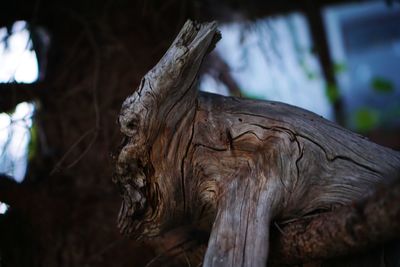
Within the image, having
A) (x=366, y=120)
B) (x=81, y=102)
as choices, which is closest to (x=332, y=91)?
(x=366, y=120)

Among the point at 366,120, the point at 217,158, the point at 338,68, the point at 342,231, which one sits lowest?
the point at 342,231

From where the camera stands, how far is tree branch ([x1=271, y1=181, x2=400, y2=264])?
0.83 m

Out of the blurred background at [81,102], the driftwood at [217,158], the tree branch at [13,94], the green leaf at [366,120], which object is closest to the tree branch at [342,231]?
the driftwood at [217,158]

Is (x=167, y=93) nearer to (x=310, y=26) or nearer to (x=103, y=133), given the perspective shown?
(x=103, y=133)

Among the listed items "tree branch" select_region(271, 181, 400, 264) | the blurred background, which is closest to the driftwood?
"tree branch" select_region(271, 181, 400, 264)

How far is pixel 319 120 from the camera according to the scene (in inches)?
45.0

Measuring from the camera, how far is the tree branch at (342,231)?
0.83m

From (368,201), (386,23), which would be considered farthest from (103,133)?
(386,23)

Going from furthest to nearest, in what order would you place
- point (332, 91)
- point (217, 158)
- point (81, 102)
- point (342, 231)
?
1. point (332, 91)
2. point (81, 102)
3. point (217, 158)
4. point (342, 231)

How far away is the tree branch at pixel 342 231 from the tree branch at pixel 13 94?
3.20 ft

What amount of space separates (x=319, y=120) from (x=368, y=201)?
0.32 meters

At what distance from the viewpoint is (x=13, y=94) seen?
1.61 m

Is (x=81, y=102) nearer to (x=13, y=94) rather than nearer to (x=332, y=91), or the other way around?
(x=13, y=94)

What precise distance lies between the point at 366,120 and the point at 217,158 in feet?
8.59
